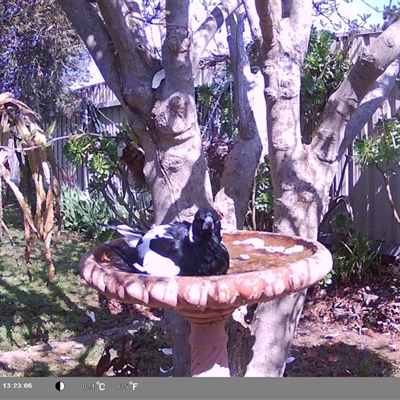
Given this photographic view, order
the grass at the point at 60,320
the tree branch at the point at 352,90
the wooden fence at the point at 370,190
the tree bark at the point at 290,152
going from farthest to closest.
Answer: the wooden fence at the point at 370,190 → the grass at the point at 60,320 → the tree bark at the point at 290,152 → the tree branch at the point at 352,90

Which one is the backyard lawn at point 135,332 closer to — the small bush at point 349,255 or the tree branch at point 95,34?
the small bush at point 349,255

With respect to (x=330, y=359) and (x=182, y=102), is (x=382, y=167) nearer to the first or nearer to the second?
(x=330, y=359)

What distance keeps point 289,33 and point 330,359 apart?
178cm

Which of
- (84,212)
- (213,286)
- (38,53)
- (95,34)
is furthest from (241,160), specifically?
(38,53)

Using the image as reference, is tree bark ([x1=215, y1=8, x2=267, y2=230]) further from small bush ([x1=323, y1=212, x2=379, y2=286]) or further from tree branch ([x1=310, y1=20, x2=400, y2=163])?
small bush ([x1=323, y1=212, x2=379, y2=286])

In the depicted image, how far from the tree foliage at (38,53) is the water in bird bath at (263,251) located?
14.8ft

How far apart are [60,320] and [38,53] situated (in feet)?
13.0

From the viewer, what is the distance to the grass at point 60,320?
2830 mm

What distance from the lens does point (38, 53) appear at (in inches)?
250

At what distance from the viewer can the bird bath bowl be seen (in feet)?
4.09

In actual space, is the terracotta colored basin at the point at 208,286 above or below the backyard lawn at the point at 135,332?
above

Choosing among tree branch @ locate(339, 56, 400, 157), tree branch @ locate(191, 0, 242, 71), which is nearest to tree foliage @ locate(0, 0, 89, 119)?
tree branch @ locate(191, 0, 242, 71)
